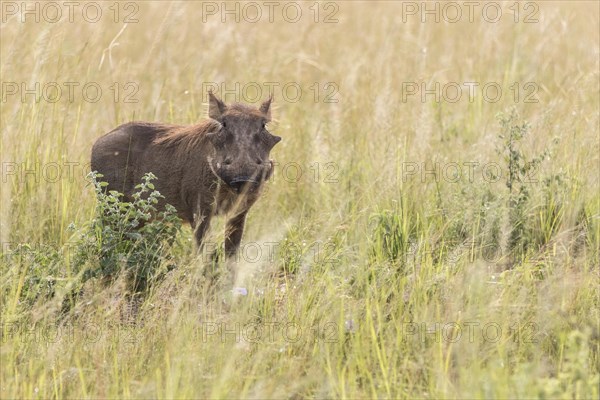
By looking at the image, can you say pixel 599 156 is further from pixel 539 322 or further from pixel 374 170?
pixel 539 322

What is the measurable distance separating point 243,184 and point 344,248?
75cm

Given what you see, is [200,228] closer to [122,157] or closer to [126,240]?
[126,240]

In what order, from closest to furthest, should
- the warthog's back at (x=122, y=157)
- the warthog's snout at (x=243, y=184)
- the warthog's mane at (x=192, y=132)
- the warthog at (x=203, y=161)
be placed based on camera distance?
the warthog's snout at (x=243, y=184) < the warthog at (x=203, y=161) < the warthog's mane at (x=192, y=132) < the warthog's back at (x=122, y=157)

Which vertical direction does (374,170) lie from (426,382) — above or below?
above

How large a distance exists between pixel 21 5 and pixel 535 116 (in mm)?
3572

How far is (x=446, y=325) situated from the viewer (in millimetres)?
4695

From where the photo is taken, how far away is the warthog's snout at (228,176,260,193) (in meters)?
5.21

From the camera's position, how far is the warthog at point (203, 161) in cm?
532

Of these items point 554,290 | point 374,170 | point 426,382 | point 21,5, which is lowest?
point 426,382

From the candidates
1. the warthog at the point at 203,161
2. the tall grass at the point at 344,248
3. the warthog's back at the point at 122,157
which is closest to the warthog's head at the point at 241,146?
the warthog at the point at 203,161

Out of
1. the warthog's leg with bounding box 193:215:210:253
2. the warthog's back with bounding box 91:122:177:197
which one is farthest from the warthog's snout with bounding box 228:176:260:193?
the warthog's back with bounding box 91:122:177:197

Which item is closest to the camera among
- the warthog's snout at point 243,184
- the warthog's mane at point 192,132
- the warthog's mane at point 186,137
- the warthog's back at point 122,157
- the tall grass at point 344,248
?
the tall grass at point 344,248

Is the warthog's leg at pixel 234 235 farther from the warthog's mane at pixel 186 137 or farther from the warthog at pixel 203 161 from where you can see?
the warthog's mane at pixel 186 137

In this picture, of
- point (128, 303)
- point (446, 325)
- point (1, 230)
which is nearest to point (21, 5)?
point (1, 230)
